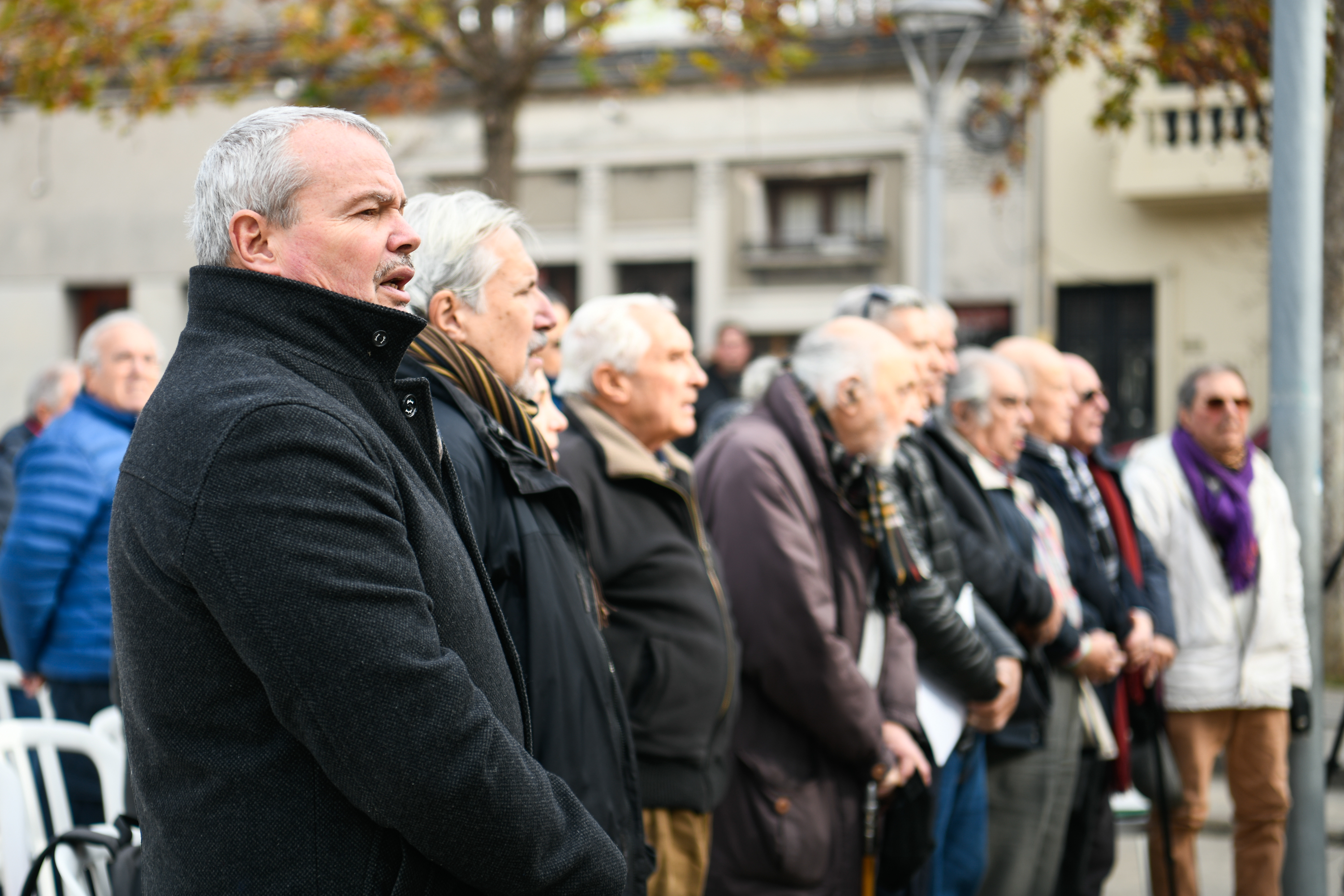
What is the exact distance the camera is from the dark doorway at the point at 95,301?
1972 cm

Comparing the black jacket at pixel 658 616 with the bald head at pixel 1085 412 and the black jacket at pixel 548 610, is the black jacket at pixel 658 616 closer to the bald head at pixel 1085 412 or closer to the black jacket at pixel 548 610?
the black jacket at pixel 548 610

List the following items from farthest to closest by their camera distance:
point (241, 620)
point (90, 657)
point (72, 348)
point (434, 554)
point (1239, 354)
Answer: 1. point (72, 348)
2. point (1239, 354)
3. point (90, 657)
4. point (434, 554)
5. point (241, 620)

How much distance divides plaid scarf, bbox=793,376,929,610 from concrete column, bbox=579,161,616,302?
14026 mm

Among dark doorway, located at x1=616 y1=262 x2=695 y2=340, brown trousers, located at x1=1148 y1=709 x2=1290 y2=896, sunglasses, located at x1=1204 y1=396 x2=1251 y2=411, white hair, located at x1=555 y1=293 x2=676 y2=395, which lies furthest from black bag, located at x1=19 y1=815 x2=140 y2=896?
dark doorway, located at x1=616 y1=262 x2=695 y2=340

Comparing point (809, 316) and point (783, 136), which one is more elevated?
point (783, 136)

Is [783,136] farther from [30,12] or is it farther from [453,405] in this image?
[453,405]

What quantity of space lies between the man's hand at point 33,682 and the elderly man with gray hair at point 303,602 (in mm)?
3127

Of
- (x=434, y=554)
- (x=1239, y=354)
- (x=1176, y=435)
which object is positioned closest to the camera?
(x=434, y=554)

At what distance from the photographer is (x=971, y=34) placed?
10.8m

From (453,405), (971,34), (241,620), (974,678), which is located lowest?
(974,678)

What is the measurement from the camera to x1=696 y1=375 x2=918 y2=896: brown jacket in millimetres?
3787

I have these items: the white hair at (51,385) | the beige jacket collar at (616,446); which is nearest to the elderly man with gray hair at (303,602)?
the beige jacket collar at (616,446)

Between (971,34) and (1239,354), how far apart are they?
6955 mm

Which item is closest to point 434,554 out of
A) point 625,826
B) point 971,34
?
point 625,826
